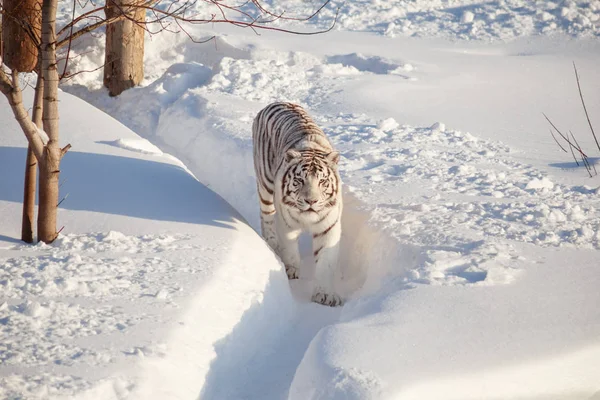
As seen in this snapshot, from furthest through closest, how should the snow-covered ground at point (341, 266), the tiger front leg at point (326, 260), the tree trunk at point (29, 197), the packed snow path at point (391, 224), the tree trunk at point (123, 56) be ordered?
the tree trunk at point (123, 56) → the tiger front leg at point (326, 260) → the tree trunk at point (29, 197) → the packed snow path at point (391, 224) → the snow-covered ground at point (341, 266)

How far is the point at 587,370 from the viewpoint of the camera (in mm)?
3424

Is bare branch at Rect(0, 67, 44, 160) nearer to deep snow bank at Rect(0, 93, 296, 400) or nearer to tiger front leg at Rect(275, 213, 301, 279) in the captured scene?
deep snow bank at Rect(0, 93, 296, 400)

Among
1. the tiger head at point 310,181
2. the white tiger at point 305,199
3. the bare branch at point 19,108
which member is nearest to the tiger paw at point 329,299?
the white tiger at point 305,199

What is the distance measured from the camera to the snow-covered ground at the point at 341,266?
3240 mm

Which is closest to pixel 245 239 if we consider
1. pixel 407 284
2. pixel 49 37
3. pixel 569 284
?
pixel 407 284

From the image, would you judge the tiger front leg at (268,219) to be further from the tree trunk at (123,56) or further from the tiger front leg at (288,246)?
the tree trunk at (123,56)

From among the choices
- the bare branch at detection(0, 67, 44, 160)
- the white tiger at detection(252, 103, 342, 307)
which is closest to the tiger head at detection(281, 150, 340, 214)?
the white tiger at detection(252, 103, 342, 307)

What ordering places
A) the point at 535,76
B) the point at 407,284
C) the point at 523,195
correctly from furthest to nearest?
the point at 535,76 < the point at 523,195 < the point at 407,284

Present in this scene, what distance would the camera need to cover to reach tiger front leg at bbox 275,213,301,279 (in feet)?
16.0

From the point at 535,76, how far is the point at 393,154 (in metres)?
3.88

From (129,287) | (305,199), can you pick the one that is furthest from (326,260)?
(129,287)

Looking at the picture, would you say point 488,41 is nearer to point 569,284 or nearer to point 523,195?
point 523,195

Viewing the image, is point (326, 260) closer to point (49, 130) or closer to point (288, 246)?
point (288, 246)

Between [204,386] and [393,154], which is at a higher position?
[393,154]
